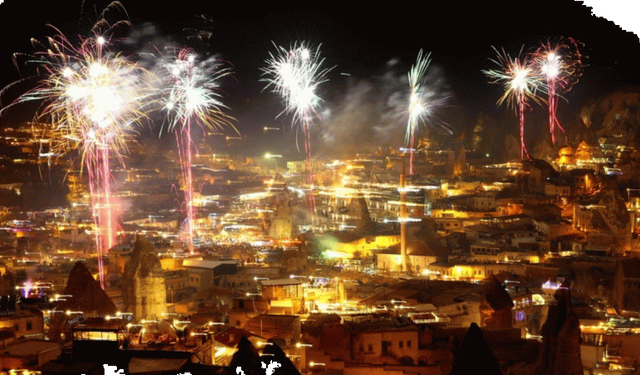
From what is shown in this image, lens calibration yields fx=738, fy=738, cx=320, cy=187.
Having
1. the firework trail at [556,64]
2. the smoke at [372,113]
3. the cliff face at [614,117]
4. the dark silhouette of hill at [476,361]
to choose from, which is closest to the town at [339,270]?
the dark silhouette of hill at [476,361]

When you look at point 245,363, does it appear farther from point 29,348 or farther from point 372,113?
point 372,113

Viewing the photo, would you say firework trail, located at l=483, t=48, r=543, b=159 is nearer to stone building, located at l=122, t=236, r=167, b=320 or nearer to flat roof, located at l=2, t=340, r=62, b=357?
stone building, located at l=122, t=236, r=167, b=320

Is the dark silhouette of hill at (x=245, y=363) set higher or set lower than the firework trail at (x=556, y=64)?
lower

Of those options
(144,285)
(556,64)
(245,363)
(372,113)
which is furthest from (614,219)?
Result: (372,113)

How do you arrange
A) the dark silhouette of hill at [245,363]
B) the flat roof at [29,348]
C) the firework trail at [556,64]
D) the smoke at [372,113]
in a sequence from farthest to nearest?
the smoke at [372,113] < the firework trail at [556,64] < the flat roof at [29,348] < the dark silhouette of hill at [245,363]

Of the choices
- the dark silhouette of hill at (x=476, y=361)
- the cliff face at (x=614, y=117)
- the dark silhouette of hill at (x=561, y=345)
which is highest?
the cliff face at (x=614, y=117)

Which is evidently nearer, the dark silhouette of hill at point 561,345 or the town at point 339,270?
the dark silhouette of hill at point 561,345

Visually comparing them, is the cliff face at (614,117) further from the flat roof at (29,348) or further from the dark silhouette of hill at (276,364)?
the dark silhouette of hill at (276,364)

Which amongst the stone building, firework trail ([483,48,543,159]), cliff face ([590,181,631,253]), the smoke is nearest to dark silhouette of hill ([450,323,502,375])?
the stone building
